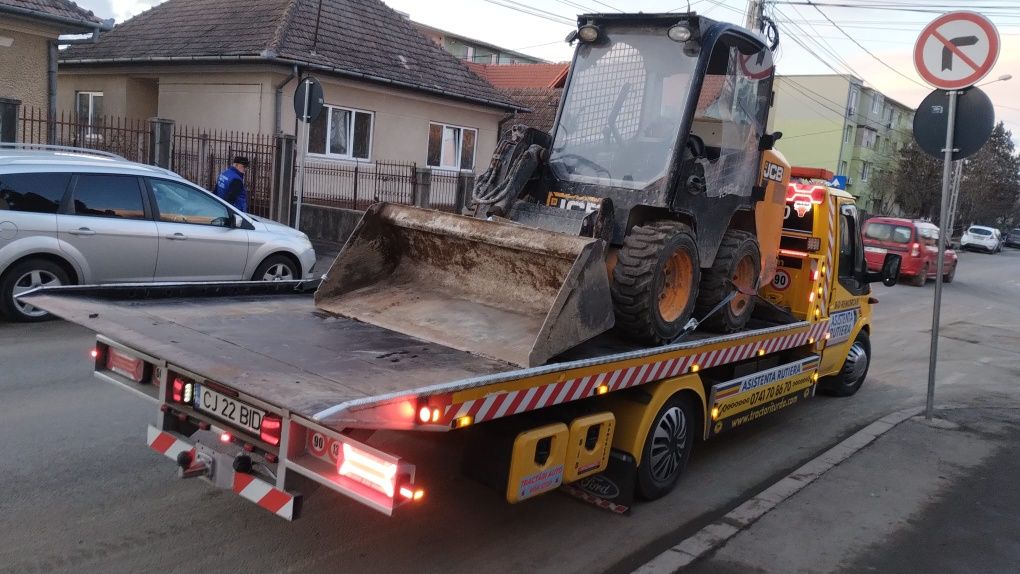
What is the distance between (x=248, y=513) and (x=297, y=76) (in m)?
14.8

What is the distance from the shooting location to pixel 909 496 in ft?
18.7

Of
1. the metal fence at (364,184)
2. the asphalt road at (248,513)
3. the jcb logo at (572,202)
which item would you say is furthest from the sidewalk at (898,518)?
the metal fence at (364,184)

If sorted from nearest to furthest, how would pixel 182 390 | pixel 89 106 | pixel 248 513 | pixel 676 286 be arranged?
1. pixel 182 390
2. pixel 248 513
3. pixel 676 286
4. pixel 89 106

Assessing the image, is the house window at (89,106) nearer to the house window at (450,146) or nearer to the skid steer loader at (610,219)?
the house window at (450,146)

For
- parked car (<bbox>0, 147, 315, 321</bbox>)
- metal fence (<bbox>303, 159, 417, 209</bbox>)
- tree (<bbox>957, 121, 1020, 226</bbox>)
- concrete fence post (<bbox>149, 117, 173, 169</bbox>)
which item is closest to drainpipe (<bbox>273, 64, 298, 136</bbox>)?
metal fence (<bbox>303, 159, 417, 209</bbox>)

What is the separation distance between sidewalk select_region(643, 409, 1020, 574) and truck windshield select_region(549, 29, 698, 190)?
8.13 ft

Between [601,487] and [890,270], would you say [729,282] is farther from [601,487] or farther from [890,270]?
[890,270]

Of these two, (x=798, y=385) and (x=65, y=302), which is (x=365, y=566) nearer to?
(x=65, y=302)

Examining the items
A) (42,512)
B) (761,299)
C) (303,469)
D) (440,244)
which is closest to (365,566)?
(303,469)

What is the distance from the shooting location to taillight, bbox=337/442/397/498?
335 cm

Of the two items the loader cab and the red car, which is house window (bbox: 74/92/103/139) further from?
the red car

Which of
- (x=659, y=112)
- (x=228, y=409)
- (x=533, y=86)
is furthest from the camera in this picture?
(x=533, y=86)

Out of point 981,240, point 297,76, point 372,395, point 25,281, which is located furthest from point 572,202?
point 981,240

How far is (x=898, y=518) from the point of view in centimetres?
532
